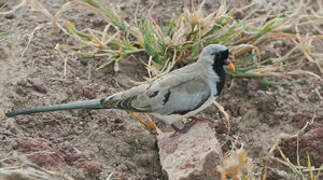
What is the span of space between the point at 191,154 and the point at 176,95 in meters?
0.39

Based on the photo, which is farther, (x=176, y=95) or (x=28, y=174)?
(x=176, y=95)

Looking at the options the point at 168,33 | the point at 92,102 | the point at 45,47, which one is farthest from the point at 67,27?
the point at 92,102

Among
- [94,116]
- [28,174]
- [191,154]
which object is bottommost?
[191,154]

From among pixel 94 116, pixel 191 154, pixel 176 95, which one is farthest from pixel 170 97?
pixel 94 116

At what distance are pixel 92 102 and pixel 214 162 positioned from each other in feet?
2.81

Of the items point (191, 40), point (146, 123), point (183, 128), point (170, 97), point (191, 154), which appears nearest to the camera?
point (191, 154)

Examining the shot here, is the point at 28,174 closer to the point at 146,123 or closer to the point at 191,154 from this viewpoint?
the point at 191,154

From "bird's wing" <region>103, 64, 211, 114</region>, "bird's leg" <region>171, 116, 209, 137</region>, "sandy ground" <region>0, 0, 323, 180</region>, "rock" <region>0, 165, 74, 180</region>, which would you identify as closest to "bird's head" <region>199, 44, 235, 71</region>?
"bird's wing" <region>103, 64, 211, 114</region>

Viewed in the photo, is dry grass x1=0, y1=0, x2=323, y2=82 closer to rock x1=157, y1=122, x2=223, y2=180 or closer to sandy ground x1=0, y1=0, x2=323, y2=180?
sandy ground x1=0, y1=0, x2=323, y2=180

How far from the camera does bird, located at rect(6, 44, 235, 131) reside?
323 cm

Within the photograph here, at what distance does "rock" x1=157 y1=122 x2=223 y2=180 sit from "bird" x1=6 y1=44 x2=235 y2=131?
0.42 ft

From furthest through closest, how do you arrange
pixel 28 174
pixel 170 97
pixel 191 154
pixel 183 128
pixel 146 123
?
1. pixel 146 123
2. pixel 183 128
3. pixel 170 97
4. pixel 191 154
5. pixel 28 174

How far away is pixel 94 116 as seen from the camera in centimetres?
358

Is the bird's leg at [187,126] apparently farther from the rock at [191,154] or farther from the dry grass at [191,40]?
the dry grass at [191,40]
